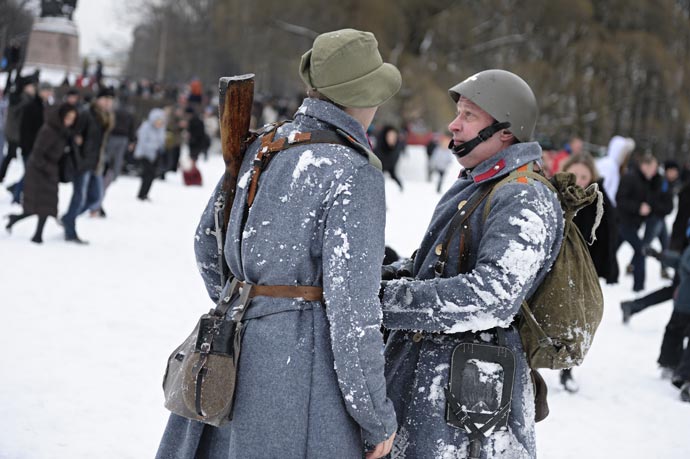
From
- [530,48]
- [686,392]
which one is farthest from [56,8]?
[686,392]

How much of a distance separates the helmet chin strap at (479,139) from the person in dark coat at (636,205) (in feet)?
27.0

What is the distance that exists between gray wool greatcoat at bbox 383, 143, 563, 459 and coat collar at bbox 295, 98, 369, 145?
1.64ft

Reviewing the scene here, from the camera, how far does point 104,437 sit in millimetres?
4504

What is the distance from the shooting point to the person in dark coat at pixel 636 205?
10539 mm

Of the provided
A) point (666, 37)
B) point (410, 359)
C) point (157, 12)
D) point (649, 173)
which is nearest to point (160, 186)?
point (649, 173)

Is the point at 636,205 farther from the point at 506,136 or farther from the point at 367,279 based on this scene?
the point at 367,279

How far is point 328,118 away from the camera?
7.93 feet

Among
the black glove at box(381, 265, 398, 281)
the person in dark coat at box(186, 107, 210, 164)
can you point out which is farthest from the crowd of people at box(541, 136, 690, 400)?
the person in dark coat at box(186, 107, 210, 164)

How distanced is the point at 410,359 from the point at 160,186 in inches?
603

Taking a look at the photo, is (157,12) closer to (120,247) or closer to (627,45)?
(627,45)

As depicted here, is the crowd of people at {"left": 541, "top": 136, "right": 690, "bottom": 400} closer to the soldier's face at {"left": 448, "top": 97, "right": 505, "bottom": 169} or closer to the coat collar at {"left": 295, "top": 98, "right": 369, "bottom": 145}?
the soldier's face at {"left": 448, "top": 97, "right": 505, "bottom": 169}

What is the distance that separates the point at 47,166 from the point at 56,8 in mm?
21616

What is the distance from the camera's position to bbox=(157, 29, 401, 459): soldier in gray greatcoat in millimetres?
2275

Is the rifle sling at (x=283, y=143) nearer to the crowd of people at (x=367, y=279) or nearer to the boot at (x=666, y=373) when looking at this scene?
the crowd of people at (x=367, y=279)
